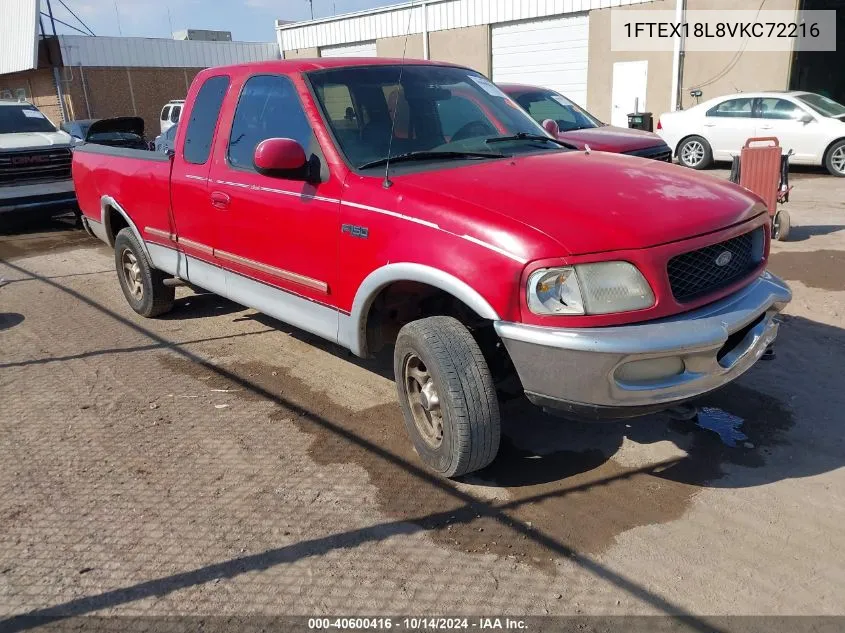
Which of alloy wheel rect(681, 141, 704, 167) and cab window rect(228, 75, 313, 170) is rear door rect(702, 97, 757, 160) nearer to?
alloy wheel rect(681, 141, 704, 167)

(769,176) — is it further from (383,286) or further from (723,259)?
(383,286)

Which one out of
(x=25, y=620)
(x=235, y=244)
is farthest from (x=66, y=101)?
(x=25, y=620)

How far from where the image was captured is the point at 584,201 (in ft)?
10.1

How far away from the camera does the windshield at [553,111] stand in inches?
382

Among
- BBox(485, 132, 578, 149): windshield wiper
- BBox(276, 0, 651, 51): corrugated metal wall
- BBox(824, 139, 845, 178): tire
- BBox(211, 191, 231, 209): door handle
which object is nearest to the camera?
BBox(485, 132, 578, 149): windshield wiper

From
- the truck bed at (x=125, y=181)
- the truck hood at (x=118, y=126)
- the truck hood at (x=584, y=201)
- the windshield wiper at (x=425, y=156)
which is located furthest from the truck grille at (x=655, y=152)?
the truck hood at (x=118, y=126)

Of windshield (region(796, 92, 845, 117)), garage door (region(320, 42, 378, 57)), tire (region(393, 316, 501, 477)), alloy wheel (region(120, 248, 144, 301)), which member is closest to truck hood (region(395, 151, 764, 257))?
tire (region(393, 316, 501, 477))

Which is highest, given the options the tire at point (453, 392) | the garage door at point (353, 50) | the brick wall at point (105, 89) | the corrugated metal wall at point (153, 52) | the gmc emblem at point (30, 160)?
the corrugated metal wall at point (153, 52)

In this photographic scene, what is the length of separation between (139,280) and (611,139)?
574cm

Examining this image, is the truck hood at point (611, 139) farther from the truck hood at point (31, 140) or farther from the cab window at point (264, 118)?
the truck hood at point (31, 140)

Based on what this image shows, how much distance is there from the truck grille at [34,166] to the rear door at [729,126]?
1202cm

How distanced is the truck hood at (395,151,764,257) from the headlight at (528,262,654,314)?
3.3 inches

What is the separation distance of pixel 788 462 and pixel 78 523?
3452mm

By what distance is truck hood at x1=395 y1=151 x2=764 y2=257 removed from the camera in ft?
9.43
